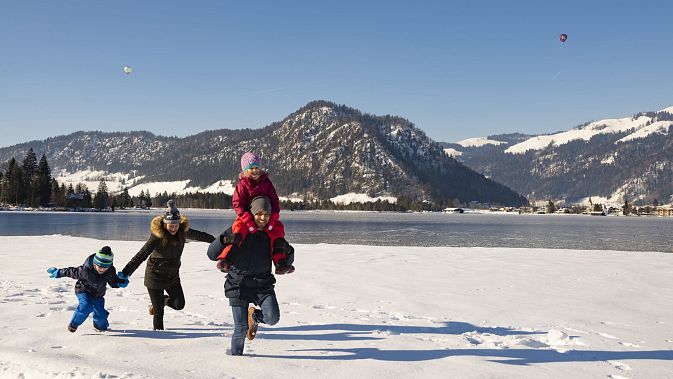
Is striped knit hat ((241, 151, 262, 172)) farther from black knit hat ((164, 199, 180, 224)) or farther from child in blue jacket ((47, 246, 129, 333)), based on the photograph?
child in blue jacket ((47, 246, 129, 333))

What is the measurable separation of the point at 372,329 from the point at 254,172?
156 inches

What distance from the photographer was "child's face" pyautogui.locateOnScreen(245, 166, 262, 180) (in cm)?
752

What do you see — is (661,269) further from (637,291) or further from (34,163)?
(34,163)

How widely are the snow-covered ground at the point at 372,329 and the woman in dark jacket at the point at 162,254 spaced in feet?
1.98

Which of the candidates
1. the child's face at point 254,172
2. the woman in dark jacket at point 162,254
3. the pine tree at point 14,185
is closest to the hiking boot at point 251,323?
the woman in dark jacket at point 162,254

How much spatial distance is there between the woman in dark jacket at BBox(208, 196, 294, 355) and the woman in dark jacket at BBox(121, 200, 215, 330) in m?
1.82

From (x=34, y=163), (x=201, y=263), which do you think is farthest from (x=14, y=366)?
(x=34, y=163)

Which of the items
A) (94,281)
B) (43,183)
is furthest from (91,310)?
(43,183)

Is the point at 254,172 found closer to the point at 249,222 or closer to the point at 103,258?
the point at 249,222

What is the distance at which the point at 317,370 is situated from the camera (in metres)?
6.54

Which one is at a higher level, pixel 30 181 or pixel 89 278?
pixel 30 181

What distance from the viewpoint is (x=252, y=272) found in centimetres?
709

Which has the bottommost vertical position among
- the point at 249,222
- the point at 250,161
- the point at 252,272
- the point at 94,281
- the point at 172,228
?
the point at 94,281

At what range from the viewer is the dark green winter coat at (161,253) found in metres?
8.72
